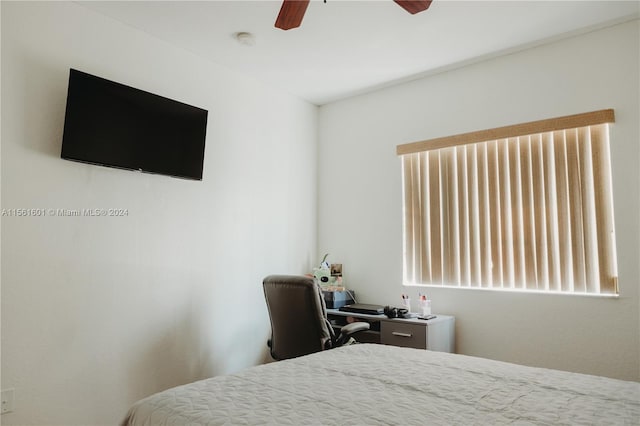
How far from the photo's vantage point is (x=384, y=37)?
311 cm

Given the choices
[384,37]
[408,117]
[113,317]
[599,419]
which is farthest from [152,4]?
[599,419]

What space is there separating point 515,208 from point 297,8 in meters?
2.24

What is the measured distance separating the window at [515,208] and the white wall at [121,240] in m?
1.38

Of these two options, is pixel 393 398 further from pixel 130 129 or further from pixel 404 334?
pixel 130 129

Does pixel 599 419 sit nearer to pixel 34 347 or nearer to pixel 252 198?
pixel 34 347

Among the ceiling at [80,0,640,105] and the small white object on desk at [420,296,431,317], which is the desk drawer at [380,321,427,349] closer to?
the small white object on desk at [420,296,431,317]

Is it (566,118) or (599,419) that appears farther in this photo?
(566,118)

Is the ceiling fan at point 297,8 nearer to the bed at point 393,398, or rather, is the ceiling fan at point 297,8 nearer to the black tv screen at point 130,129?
the black tv screen at point 130,129

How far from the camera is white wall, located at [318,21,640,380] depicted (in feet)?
9.27

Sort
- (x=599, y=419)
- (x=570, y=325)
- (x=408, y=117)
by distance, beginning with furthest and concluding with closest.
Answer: (x=408, y=117)
(x=570, y=325)
(x=599, y=419)

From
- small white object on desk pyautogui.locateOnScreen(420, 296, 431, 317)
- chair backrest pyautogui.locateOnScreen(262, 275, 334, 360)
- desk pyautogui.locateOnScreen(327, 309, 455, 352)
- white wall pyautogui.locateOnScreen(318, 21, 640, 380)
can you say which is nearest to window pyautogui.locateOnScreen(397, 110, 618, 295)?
white wall pyautogui.locateOnScreen(318, 21, 640, 380)

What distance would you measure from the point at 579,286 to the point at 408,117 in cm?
196

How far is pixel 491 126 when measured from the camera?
11.3 feet

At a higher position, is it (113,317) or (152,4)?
(152,4)
